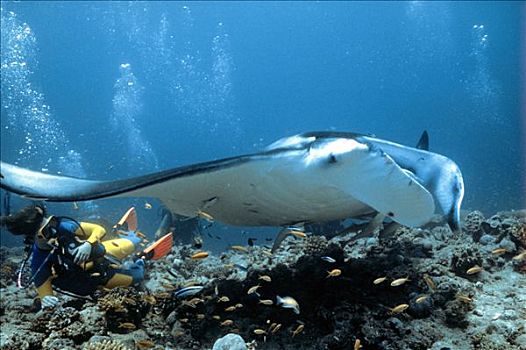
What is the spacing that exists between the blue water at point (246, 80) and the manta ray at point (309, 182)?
3433 cm

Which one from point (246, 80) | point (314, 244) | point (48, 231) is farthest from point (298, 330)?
point (246, 80)

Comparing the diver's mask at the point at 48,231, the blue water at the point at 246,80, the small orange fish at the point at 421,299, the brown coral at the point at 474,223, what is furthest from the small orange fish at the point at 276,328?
the blue water at the point at 246,80

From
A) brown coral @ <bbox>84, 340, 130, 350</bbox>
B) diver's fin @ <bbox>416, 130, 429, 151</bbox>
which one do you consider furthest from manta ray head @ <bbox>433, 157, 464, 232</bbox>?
brown coral @ <bbox>84, 340, 130, 350</bbox>

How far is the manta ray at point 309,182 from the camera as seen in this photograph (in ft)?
8.84

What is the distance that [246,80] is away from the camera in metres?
96.6

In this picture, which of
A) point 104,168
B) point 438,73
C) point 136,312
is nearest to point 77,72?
point 104,168

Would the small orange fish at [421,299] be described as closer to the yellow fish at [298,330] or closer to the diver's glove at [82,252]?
the yellow fish at [298,330]

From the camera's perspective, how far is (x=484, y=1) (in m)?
50.8

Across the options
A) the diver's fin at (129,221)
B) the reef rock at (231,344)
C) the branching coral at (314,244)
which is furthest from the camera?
the diver's fin at (129,221)

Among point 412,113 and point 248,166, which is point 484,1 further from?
point 248,166

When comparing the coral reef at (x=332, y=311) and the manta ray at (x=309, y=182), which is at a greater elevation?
the manta ray at (x=309, y=182)

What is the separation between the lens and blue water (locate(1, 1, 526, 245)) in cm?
5266

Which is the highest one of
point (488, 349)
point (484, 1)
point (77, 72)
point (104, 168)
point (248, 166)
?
point (77, 72)

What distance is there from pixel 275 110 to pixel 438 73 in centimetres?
4338
